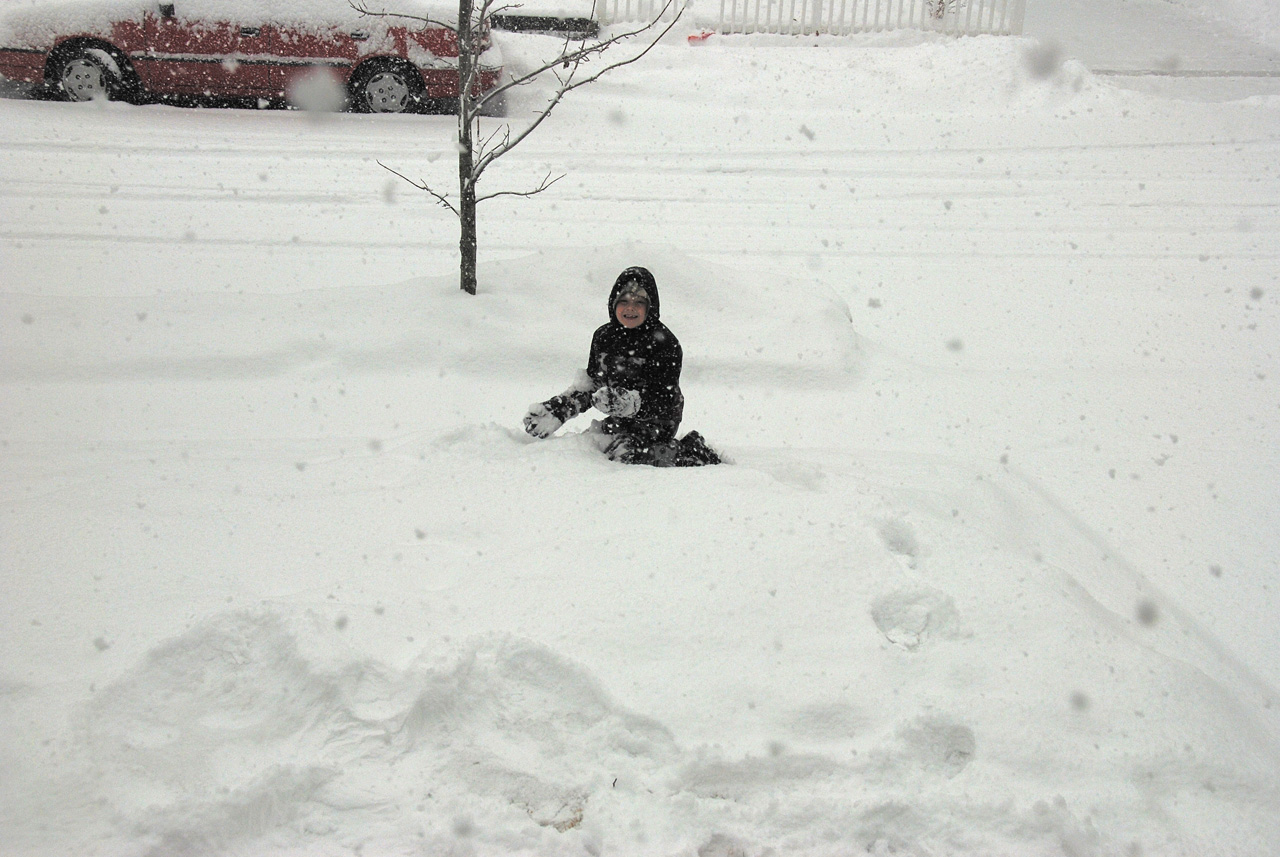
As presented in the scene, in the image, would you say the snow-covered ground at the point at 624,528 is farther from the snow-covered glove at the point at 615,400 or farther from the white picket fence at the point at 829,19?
the white picket fence at the point at 829,19

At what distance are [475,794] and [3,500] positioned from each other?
2215 millimetres

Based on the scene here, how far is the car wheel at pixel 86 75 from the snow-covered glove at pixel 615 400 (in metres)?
8.85

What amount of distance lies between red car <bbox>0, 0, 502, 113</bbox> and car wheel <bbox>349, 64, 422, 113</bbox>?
1cm

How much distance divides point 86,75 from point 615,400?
29.7 ft

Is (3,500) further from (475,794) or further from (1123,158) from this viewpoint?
(1123,158)

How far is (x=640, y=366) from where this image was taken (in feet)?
12.7

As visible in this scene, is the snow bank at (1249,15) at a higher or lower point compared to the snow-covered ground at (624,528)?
higher

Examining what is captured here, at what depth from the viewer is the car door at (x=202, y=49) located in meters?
9.95

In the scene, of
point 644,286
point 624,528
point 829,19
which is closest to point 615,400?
point 644,286

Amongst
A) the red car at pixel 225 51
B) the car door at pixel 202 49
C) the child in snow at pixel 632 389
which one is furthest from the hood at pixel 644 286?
the car door at pixel 202 49

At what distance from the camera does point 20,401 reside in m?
4.66

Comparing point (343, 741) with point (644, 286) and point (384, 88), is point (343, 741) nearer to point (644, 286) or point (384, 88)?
point (644, 286)

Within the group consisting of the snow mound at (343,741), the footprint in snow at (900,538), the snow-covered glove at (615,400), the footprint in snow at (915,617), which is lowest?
the snow mound at (343,741)

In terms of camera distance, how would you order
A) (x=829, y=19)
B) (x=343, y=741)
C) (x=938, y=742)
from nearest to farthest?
(x=343, y=741)
(x=938, y=742)
(x=829, y=19)
